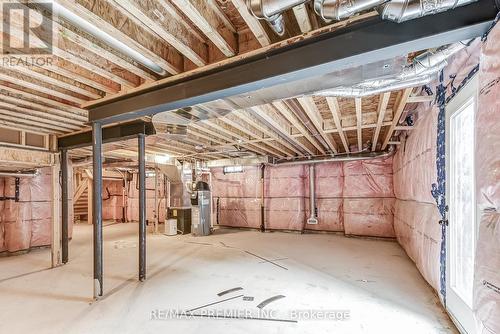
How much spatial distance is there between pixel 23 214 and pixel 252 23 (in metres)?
5.86

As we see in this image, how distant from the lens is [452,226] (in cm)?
226

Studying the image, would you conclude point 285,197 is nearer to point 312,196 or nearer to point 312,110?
point 312,196

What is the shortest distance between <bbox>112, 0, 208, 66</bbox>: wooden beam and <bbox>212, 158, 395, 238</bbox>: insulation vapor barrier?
5.28 metres

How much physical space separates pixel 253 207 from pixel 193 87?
18.8 ft

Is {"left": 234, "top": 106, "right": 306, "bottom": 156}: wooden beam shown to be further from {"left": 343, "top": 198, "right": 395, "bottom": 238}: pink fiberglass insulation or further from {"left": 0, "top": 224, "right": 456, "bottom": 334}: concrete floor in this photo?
{"left": 343, "top": 198, "right": 395, "bottom": 238}: pink fiberglass insulation

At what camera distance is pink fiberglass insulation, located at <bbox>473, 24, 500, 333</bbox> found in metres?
1.11

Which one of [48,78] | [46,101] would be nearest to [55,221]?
[46,101]

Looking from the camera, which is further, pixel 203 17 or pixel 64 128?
pixel 64 128

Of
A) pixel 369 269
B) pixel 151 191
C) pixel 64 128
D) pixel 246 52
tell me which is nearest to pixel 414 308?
pixel 369 269

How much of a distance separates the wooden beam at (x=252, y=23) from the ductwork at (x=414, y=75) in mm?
792

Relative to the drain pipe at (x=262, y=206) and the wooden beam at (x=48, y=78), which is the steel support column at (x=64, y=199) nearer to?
the wooden beam at (x=48, y=78)

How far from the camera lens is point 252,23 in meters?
1.50

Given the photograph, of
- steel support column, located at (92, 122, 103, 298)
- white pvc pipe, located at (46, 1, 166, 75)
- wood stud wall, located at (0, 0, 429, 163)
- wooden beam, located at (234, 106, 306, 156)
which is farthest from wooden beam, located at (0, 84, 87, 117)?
wooden beam, located at (234, 106, 306, 156)

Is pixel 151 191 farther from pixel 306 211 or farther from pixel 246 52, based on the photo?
pixel 246 52
